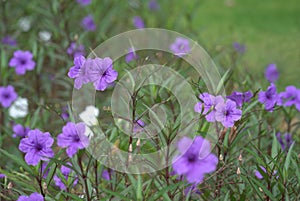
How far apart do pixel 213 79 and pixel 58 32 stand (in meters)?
1.34

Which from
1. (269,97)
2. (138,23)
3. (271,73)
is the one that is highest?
(138,23)

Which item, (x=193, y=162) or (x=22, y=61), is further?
(x=22, y=61)

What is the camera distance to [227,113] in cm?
149

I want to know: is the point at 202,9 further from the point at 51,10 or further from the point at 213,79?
the point at 213,79

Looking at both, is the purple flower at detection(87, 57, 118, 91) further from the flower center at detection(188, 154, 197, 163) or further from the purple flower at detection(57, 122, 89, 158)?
the flower center at detection(188, 154, 197, 163)

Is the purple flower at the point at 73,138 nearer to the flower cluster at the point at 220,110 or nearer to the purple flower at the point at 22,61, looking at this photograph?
the flower cluster at the point at 220,110

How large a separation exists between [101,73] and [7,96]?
3.82 ft

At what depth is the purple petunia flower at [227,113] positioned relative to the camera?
1.47m

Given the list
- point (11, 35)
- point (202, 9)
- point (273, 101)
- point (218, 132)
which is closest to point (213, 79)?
point (273, 101)

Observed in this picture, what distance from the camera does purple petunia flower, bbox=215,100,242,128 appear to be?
147 cm

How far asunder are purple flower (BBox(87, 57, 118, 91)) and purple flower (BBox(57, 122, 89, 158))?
128mm

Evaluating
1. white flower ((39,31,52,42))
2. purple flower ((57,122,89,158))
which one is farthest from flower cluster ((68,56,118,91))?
white flower ((39,31,52,42))

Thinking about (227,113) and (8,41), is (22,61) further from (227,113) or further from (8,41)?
(227,113)

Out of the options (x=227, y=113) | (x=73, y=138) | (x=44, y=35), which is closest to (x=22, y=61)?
(x=44, y=35)
